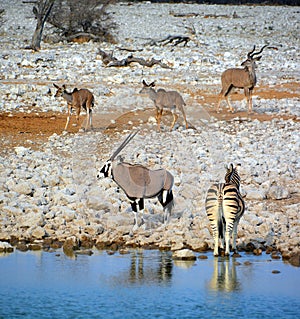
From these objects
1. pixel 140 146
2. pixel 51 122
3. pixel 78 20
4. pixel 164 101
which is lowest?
pixel 140 146

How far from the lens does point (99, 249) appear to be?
27.4ft

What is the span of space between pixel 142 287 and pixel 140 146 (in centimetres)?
557

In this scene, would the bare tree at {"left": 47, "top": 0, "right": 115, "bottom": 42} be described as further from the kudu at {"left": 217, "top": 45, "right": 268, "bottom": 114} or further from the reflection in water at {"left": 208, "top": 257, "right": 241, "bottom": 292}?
the reflection in water at {"left": 208, "top": 257, "right": 241, "bottom": 292}

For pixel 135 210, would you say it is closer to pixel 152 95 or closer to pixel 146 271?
pixel 146 271

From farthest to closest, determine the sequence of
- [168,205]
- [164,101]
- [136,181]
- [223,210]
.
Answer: [164,101] → [168,205] → [136,181] → [223,210]

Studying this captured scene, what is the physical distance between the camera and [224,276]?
735 cm

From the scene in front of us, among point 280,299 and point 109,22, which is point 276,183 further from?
point 109,22

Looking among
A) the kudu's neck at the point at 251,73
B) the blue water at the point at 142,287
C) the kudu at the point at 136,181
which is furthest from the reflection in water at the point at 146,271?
the kudu's neck at the point at 251,73

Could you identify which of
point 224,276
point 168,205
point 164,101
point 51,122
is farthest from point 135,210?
point 51,122

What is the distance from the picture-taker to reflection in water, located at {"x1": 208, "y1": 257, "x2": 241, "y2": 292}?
7.11 m

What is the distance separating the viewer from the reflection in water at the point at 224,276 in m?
7.11

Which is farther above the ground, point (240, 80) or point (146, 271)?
point (240, 80)

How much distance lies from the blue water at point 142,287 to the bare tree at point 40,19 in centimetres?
1843

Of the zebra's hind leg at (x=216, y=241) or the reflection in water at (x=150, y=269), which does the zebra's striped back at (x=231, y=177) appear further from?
the reflection in water at (x=150, y=269)
